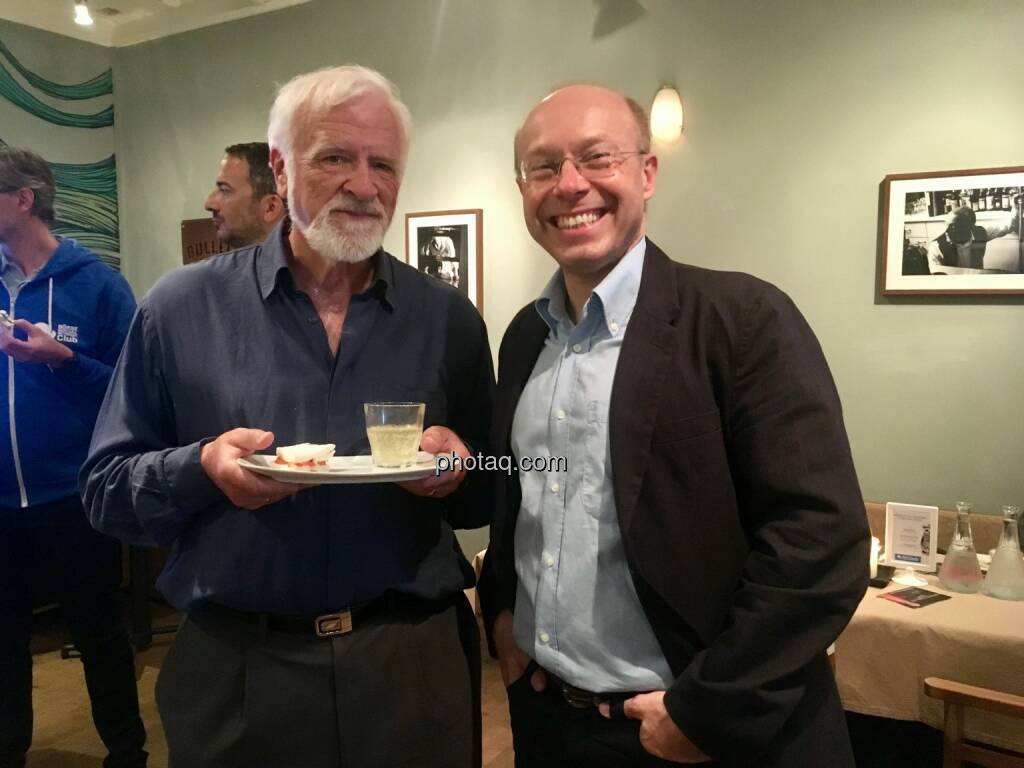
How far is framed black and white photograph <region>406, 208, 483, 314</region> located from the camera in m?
3.96

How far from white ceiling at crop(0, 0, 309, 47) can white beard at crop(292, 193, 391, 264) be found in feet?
11.8

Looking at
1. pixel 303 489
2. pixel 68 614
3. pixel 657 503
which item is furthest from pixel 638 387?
pixel 68 614

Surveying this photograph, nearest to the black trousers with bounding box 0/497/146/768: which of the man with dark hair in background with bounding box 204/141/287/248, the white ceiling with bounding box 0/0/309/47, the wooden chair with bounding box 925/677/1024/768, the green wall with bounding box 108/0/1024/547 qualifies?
the man with dark hair in background with bounding box 204/141/287/248

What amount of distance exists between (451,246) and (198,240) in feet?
6.63

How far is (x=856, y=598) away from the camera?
1.06 metres

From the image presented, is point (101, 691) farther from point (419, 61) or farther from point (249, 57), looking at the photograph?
point (249, 57)

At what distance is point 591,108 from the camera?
1271 mm

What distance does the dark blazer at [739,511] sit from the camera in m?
1.04

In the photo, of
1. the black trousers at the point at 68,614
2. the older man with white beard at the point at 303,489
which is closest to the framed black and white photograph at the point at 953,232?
the older man with white beard at the point at 303,489

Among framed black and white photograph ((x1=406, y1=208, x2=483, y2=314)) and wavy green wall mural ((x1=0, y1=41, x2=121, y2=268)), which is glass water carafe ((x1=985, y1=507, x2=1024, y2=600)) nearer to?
framed black and white photograph ((x1=406, y1=208, x2=483, y2=314))

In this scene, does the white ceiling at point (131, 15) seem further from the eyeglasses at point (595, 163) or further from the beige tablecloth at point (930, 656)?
the beige tablecloth at point (930, 656)

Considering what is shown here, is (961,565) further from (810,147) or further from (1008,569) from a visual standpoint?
(810,147)

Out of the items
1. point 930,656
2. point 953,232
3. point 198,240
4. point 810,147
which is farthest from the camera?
point 198,240

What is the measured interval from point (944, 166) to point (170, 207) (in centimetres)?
467
